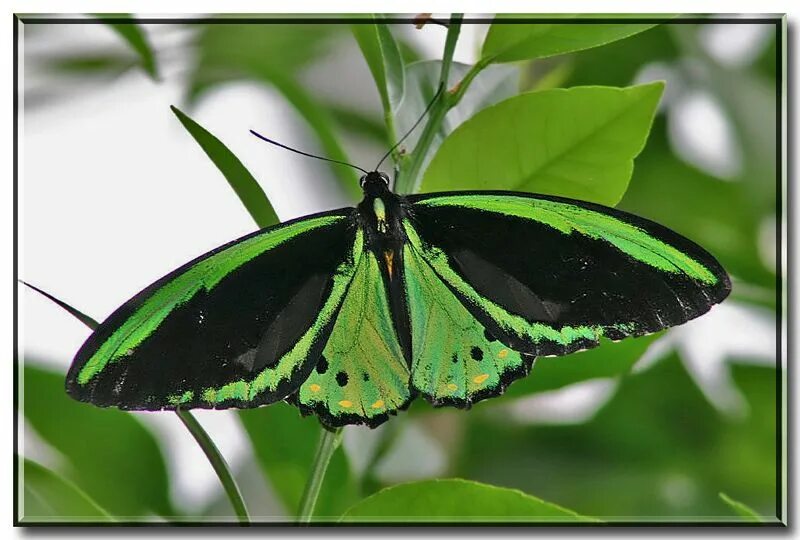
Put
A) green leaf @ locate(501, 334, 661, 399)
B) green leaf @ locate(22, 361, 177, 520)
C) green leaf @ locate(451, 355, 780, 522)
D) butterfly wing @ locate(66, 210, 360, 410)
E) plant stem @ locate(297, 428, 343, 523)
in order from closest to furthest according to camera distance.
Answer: butterfly wing @ locate(66, 210, 360, 410)
plant stem @ locate(297, 428, 343, 523)
green leaf @ locate(501, 334, 661, 399)
green leaf @ locate(22, 361, 177, 520)
green leaf @ locate(451, 355, 780, 522)

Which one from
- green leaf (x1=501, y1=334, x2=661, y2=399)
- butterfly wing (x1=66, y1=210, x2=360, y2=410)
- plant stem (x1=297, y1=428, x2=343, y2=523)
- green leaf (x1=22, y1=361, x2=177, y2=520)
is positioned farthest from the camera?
green leaf (x1=22, y1=361, x2=177, y2=520)

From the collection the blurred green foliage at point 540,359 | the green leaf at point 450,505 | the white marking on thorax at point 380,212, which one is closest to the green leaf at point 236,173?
the blurred green foliage at point 540,359

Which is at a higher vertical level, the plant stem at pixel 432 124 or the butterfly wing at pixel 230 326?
the plant stem at pixel 432 124

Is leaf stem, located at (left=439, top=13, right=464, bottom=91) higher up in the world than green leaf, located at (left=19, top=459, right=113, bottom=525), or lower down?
higher up

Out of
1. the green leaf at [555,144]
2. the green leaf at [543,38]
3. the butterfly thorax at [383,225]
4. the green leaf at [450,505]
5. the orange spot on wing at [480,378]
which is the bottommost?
the green leaf at [450,505]

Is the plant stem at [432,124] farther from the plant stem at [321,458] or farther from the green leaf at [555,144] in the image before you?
the plant stem at [321,458]

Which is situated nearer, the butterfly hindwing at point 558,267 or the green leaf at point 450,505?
the butterfly hindwing at point 558,267

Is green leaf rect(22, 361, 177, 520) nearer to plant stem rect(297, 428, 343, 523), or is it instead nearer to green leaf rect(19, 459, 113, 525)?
green leaf rect(19, 459, 113, 525)

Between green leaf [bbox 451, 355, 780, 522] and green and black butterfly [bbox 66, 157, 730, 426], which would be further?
green leaf [bbox 451, 355, 780, 522]

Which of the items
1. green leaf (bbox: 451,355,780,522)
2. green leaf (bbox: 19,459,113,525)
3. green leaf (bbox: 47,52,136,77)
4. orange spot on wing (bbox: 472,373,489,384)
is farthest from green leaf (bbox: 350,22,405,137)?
green leaf (bbox: 451,355,780,522)
